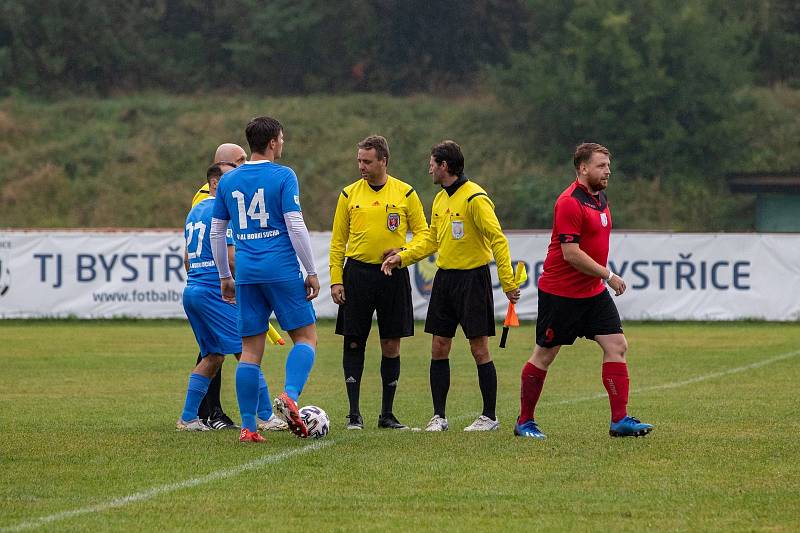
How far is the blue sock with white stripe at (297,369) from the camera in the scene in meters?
8.71

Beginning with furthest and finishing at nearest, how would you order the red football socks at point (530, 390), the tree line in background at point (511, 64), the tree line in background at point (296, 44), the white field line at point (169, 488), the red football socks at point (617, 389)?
the tree line in background at point (296, 44)
the tree line in background at point (511, 64)
the red football socks at point (530, 390)
the red football socks at point (617, 389)
the white field line at point (169, 488)

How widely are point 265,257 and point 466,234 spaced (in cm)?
165

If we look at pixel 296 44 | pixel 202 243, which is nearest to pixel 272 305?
pixel 202 243

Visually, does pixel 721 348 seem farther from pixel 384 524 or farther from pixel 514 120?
pixel 514 120

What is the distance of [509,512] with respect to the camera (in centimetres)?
636

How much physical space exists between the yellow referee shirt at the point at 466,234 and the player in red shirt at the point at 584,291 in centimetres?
56

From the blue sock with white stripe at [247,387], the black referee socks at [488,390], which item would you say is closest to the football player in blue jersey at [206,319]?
the blue sock with white stripe at [247,387]

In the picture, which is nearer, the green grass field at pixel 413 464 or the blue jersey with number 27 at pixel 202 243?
the green grass field at pixel 413 464

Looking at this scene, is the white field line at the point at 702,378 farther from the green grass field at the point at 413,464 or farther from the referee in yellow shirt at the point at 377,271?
the referee in yellow shirt at the point at 377,271

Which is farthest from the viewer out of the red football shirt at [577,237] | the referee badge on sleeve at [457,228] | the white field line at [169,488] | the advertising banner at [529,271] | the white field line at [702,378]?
the advertising banner at [529,271]

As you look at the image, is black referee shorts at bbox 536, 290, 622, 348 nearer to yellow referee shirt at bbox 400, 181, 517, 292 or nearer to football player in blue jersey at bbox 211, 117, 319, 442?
yellow referee shirt at bbox 400, 181, 517, 292

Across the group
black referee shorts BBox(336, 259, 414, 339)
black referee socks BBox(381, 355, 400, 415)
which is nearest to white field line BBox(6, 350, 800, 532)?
black referee socks BBox(381, 355, 400, 415)

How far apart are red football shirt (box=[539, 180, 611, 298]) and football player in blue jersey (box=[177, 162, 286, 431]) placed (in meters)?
2.32

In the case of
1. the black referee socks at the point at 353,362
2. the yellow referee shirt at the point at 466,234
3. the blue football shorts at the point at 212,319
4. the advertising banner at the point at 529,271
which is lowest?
the advertising banner at the point at 529,271
